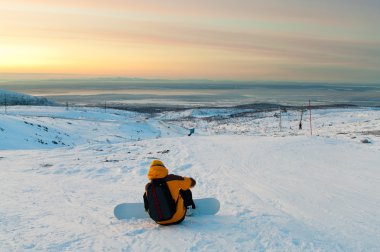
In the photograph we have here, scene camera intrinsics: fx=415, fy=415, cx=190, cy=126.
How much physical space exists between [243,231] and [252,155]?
30.0ft


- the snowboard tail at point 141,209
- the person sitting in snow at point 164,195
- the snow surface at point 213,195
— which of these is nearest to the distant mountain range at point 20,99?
the snow surface at point 213,195

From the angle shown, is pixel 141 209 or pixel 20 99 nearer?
pixel 141 209

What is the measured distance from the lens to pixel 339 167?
12.9 meters

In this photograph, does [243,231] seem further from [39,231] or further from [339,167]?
[339,167]

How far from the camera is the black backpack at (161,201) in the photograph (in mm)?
6863

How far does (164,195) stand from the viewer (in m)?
6.88

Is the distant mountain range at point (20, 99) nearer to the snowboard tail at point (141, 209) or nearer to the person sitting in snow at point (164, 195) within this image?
the snowboard tail at point (141, 209)

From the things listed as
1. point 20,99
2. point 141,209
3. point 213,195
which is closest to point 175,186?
point 141,209

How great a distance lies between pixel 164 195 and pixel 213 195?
122 inches

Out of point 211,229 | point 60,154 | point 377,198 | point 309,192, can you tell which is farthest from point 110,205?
point 60,154

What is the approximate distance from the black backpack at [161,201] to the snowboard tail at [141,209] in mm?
597

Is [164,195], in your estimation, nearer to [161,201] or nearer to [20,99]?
[161,201]

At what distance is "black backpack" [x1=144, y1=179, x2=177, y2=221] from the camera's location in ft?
22.5

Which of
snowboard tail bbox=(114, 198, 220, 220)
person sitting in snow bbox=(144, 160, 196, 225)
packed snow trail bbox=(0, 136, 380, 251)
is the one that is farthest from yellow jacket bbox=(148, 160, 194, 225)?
snowboard tail bbox=(114, 198, 220, 220)
